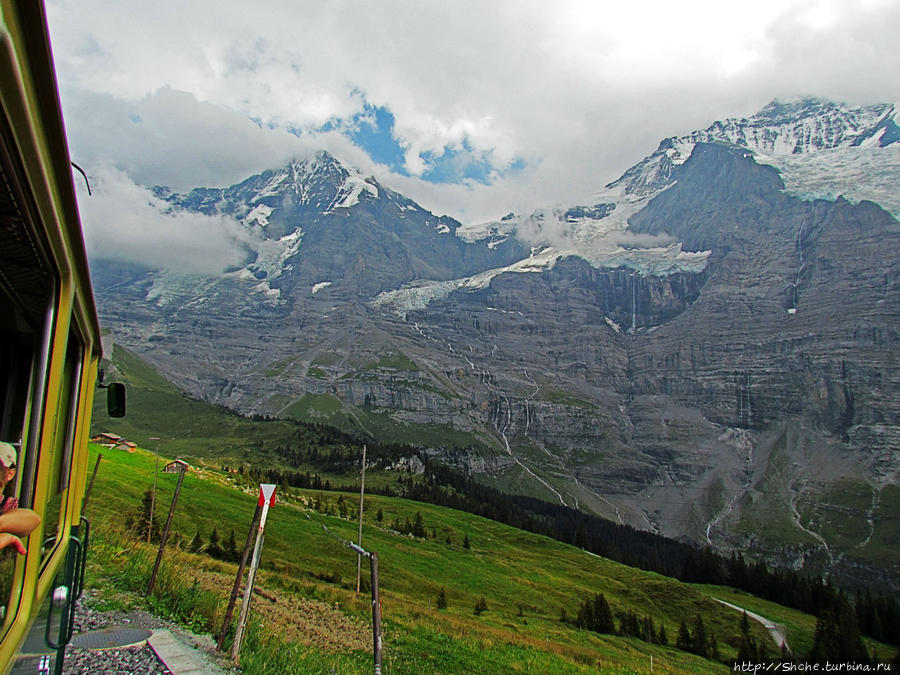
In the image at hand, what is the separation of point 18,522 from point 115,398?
19.1ft

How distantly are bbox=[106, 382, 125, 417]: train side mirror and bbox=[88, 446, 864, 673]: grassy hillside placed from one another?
5.02 m

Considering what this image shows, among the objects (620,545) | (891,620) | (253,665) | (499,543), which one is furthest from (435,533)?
(620,545)

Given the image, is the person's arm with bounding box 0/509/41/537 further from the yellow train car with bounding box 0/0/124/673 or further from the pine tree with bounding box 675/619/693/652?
the pine tree with bounding box 675/619/693/652

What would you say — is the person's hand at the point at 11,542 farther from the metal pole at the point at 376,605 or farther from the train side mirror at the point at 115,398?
the metal pole at the point at 376,605

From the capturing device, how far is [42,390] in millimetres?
4242

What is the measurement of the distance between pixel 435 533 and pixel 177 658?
301 ft

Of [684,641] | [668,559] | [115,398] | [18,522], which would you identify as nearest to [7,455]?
[18,522]

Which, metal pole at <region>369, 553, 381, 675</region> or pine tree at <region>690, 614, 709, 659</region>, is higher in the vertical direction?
metal pole at <region>369, 553, 381, 675</region>

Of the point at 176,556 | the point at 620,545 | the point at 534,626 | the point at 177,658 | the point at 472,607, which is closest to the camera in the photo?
the point at 177,658

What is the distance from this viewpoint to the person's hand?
11.2 feet

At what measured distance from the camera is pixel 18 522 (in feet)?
11.8

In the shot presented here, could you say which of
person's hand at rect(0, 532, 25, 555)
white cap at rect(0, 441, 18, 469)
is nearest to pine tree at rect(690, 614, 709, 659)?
person's hand at rect(0, 532, 25, 555)

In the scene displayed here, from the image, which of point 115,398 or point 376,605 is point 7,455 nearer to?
point 115,398

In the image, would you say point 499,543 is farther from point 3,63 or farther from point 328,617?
point 3,63
